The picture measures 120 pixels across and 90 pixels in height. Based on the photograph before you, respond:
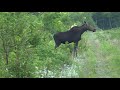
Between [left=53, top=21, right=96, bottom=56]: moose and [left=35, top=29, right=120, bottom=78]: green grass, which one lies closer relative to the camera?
[left=35, top=29, right=120, bottom=78]: green grass

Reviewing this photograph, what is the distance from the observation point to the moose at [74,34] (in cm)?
626

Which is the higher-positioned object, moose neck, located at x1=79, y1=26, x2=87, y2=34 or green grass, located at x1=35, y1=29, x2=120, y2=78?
moose neck, located at x1=79, y1=26, x2=87, y2=34

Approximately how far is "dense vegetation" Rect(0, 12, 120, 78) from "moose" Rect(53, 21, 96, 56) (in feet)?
0.18

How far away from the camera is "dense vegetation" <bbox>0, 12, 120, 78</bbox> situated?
6.15 metres

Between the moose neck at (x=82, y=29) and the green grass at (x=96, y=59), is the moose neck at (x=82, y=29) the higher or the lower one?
the higher one

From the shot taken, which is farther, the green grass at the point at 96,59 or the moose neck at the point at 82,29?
A: the moose neck at the point at 82,29

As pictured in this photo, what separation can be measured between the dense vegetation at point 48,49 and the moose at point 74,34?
56 millimetres

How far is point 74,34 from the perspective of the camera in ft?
20.7

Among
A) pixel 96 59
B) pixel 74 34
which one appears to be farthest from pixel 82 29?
pixel 96 59

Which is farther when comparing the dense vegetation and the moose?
the moose

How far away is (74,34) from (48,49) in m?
0.41
